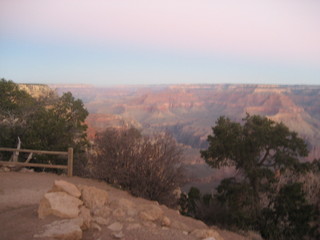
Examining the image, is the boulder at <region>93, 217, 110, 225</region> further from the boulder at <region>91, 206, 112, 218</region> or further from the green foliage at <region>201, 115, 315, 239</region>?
the green foliage at <region>201, 115, 315, 239</region>

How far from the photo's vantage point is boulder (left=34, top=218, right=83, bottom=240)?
206 inches

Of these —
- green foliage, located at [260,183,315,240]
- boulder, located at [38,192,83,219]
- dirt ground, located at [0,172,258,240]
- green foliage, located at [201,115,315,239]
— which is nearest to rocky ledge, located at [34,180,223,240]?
boulder, located at [38,192,83,219]

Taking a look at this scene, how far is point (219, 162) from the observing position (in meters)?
16.5

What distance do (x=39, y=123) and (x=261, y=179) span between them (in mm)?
12587

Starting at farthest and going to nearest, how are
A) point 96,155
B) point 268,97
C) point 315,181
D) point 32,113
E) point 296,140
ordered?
point 268,97 < point 32,113 < point 315,181 < point 296,140 < point 96,155

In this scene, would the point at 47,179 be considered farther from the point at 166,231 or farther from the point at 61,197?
the point at 166,231

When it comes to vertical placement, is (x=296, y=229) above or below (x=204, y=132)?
above

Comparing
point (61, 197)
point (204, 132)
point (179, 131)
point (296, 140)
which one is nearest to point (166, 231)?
point (61, 197)

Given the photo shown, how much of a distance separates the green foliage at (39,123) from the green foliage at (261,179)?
8.48 metres

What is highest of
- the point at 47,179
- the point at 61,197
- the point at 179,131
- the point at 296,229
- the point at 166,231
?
the point at 61,197

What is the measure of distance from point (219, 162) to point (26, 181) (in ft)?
31.5

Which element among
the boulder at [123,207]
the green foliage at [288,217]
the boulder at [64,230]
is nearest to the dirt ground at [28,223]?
the boulder at [64,230]

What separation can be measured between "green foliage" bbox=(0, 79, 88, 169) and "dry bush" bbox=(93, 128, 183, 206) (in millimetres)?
5245

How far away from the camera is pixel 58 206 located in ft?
20.5
